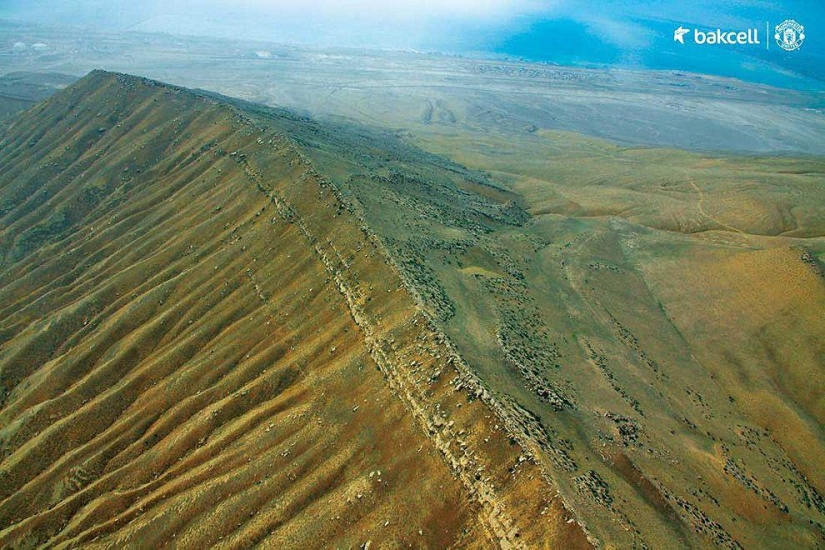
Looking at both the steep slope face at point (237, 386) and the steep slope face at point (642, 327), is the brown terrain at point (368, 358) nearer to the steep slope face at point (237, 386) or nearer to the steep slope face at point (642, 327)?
the steep slope face at point (237, 386)

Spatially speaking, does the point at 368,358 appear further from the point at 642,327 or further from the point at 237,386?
the point at 642,327

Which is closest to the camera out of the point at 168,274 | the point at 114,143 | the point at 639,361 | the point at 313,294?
the point at 313,294

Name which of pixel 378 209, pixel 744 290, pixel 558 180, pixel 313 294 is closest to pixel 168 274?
pixel 313 294

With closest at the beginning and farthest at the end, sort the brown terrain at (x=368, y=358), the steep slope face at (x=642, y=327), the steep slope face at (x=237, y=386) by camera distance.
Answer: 1. the steep slope face at (x=237, y=386)
2. the brown terrain at (x=368, y=358)
3. the steep slope face at (x=642, y=327)

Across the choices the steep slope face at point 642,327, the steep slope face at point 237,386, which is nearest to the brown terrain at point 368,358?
the steep slope face at point 237,386

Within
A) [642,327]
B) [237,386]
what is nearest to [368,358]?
[237,386]

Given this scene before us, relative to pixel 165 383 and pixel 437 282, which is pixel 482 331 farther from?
pixel 165 383

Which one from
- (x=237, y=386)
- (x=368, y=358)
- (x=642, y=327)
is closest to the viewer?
(x=368, y=358)

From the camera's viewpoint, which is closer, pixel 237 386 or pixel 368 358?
pixel 368 358
